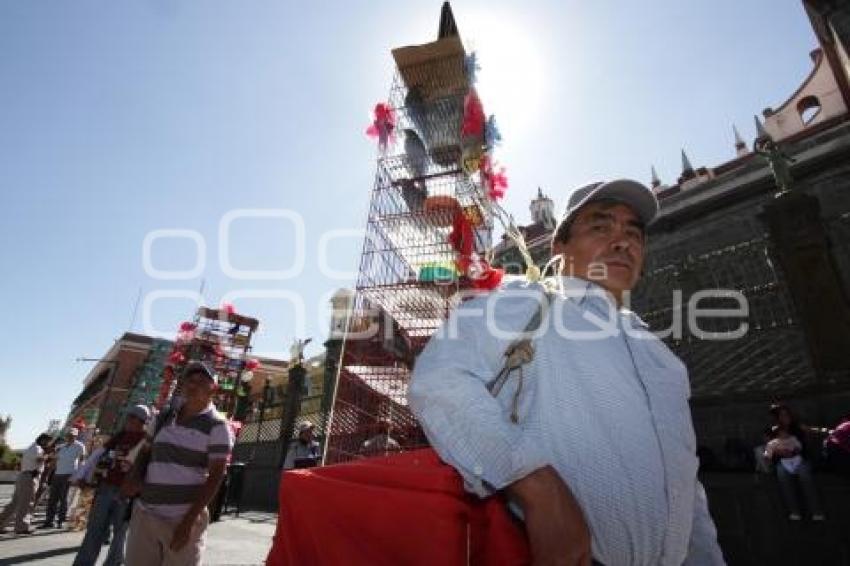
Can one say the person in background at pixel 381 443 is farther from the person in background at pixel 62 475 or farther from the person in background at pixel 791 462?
the person in background at pixel 62 475

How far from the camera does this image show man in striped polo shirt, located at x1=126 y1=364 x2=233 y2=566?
3115 millimetres

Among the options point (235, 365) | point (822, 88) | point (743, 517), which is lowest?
point (743, 517)

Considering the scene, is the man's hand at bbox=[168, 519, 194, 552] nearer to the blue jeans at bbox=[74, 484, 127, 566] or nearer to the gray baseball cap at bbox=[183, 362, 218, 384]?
the gray baseball cap at bbox=[183, 362, 218, 384]

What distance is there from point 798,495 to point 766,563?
74 cm

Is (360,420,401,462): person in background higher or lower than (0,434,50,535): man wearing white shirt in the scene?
higher

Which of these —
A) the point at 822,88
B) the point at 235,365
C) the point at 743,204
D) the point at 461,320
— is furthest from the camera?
the point at 822,88

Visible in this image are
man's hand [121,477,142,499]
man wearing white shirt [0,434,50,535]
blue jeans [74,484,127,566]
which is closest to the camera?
man's hand [121,477,142,499]

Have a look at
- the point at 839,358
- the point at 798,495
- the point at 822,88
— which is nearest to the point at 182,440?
the point at 798,495

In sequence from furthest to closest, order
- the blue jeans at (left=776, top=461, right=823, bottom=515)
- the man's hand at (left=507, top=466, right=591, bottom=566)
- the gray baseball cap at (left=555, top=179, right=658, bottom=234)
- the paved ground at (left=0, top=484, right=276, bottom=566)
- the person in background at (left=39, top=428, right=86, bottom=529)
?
the person in background at (left=39, top=428, right=86, bottom=529) < the paved ground at (left=0, top=484, right=276, bottom=566) < the blue jeans at (left=776, top=461, right=823, bottom=515) < the gray baseball cap at (left=555, top=179, right=658, bottom=234) < the man's hand at (left=507, top=466, right=591, bottom=566)

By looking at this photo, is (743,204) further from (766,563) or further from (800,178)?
(766,563)

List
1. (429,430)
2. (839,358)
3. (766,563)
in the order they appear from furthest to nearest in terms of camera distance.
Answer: (839,358) → (766,563) → (429,430)

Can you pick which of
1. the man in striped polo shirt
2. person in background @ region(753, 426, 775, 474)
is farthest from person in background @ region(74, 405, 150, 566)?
person in background @ region(753, 426, 775, 474)

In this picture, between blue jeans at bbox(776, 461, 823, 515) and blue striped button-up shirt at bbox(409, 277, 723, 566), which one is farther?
blue jeans at bbox(776, 461, 823, 515)

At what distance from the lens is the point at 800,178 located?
1212 cm
